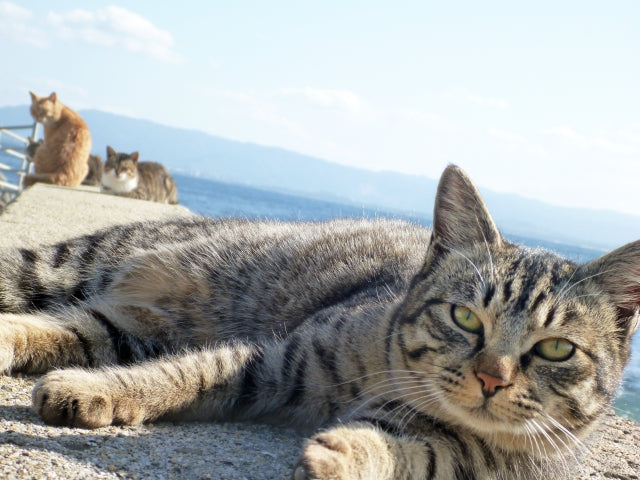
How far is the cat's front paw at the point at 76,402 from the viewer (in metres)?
2.14

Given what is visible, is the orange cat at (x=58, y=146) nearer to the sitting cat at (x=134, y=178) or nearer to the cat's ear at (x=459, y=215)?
the sitting cat at (x=134, y=178)

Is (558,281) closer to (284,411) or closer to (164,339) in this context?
(284,411)

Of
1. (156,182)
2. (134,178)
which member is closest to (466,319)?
A: (134,178)

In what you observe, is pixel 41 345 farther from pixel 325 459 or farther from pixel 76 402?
pixel 325 459

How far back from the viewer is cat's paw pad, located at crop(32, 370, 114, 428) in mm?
2137

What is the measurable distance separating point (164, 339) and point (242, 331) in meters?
0.38

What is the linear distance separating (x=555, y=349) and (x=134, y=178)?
10.9 m

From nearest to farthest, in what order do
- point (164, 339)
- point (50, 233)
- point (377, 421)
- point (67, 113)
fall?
point (377, 421) < point (164, 339) < point (50, 233) < point (67, 113)

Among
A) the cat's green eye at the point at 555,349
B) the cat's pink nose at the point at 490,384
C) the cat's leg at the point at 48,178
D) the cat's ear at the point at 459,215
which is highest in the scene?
the cat's ear at the point at 459,215

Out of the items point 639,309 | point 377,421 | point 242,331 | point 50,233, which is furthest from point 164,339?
point 50,233

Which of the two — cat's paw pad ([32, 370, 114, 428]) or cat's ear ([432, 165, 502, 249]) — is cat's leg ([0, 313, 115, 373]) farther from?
cat's ear ([432, 165, 502, 249])

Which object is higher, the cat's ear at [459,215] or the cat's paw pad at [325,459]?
the cat's ear at [459,215]

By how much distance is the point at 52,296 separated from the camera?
11.2ft

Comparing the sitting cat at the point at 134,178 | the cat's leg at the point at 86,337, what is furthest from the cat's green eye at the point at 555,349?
the sitting cat at the point at 134,178
